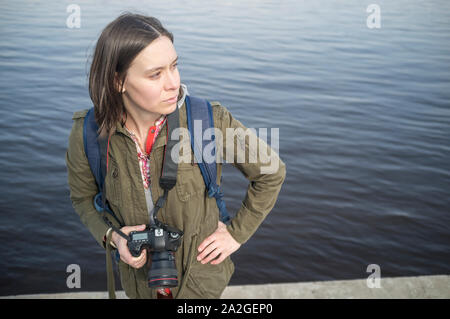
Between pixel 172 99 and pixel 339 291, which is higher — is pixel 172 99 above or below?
above

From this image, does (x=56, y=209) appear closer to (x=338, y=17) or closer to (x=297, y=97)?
(x=297, y=97)

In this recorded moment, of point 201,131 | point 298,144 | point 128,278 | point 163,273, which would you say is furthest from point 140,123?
point 298,144

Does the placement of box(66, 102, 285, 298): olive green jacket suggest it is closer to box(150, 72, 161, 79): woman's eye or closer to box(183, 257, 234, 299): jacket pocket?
box(183, 257, 234, 299): jacket pocket

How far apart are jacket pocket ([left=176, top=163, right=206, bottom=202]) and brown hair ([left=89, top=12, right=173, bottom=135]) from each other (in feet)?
1.18

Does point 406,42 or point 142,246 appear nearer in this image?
point 142,246

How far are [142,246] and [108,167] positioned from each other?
386 mm

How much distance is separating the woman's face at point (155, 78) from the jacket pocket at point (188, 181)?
0.86ft

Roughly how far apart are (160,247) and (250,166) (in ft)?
1.75

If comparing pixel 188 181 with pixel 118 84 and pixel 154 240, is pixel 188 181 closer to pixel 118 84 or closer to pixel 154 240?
pixel 154 240

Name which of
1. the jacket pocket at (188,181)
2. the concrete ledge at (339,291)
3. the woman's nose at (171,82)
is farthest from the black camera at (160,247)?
the concrete ledge at (339,291)

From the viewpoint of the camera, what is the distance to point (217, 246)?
6.86 feet

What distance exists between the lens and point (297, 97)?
923cm

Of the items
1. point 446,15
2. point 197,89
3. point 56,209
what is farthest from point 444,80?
point 446,15

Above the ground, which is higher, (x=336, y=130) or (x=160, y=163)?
(x=160, y=163)
